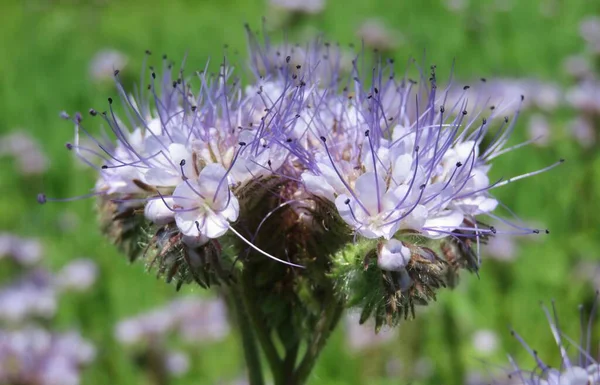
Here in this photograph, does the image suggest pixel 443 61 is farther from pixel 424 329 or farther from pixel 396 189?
pixel 396 189

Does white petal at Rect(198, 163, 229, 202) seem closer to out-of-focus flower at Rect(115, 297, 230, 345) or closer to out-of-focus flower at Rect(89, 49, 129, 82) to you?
out-of-focus flower at Rect(115, 297, 230, 345)

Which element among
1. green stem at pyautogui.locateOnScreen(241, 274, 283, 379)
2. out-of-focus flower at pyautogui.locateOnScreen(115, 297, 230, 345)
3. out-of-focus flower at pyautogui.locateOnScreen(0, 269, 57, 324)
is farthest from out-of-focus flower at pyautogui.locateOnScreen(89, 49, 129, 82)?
green stem at pyautogui.locateOnScreen(241, 274, 283, 379)

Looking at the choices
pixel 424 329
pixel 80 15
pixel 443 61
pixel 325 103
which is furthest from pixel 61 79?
pixel 325 103

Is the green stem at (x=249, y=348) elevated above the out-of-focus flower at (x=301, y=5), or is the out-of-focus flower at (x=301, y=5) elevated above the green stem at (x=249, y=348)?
the out-of-focus flower at (x=301, y=5)

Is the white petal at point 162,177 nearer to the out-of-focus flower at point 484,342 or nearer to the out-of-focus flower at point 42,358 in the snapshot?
the out-of-focus flower at point 42,358

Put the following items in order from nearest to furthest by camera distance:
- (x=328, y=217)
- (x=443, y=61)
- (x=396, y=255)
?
(x=396, y=255)
(x=328, y=217)
(x=443, y=61)

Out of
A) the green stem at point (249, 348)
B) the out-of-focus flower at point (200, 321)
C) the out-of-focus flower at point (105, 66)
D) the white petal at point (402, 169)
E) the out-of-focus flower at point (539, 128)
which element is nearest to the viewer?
the white petal at point (402, 169)

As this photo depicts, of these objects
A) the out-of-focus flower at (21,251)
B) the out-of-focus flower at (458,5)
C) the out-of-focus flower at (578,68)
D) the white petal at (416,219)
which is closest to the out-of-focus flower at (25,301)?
the out-of-focus flower at (21,251)

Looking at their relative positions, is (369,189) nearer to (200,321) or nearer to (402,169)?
(402,169)
